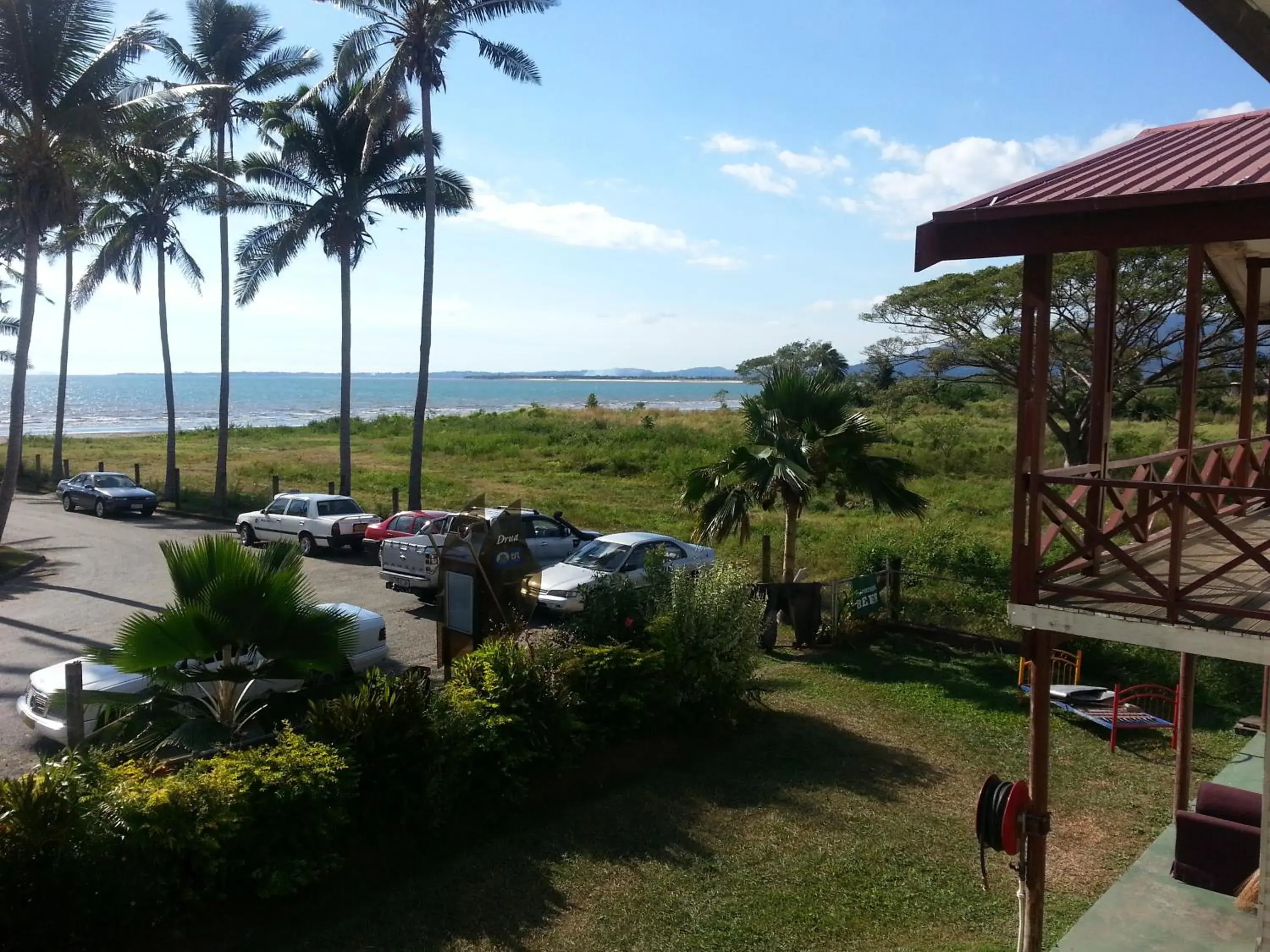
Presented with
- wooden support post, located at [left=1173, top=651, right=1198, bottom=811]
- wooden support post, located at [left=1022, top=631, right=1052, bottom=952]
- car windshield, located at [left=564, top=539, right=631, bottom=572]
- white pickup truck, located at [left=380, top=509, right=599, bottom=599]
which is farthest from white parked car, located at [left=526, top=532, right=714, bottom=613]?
wooden support post, located at [left=1022, top=631, right=1052, bottom=952]

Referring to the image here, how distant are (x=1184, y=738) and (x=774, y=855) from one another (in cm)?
366

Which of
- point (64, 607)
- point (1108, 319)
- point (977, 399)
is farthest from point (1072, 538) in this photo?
point (977, 399)

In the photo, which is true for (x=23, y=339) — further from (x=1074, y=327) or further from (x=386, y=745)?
(x=1074, y=327)

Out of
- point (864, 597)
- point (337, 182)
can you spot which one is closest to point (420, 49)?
point (337, 182)

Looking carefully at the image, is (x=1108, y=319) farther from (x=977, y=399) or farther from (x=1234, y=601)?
(x=977, y=399)

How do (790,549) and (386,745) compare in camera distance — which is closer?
(386,745)

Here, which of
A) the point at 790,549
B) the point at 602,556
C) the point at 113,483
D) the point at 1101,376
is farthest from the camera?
the point at 113,483

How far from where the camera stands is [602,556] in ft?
54.3

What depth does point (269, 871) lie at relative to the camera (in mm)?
6840

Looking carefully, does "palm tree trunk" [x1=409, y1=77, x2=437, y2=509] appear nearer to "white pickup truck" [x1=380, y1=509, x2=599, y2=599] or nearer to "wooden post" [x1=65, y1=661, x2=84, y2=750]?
"white pickup truck" [x1=380, y1=509, x2=599, y2=599]

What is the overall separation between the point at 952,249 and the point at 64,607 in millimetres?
16823

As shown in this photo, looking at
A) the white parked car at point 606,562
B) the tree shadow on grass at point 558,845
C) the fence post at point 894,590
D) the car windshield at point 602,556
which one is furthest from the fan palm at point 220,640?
the fence post at point 894,590

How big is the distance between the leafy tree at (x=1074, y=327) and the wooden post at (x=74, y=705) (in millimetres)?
22258

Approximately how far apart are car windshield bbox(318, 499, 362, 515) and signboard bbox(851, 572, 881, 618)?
12.5m
